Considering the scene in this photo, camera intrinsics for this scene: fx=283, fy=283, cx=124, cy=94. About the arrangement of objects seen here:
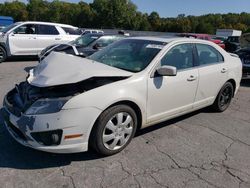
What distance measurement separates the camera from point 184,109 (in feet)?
14.9

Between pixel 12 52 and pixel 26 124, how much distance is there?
893 cm

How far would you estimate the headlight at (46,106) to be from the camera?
308 centimetres

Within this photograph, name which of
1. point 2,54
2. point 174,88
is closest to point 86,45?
point 2,54

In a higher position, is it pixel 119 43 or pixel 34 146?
pixel 119 43

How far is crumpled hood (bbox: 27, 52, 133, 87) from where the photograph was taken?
3359mm

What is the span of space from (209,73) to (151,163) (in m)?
2.16

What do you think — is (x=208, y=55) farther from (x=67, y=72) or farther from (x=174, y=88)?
(x=67, y=72)

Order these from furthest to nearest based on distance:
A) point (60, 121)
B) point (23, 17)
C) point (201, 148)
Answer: point (23, 17)
point (201, 148)
point (60, 121)

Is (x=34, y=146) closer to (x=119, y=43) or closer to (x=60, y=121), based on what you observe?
(x=60, y=121)

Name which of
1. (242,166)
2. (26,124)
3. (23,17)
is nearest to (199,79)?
(242,166)

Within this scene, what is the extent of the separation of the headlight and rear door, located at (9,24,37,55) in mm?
8810

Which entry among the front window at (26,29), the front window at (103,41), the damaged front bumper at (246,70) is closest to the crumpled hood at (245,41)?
the damaged front bumper at (246,70)

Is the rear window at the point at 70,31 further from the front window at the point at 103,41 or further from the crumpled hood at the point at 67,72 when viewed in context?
the crumpled hood at the point at 67,72

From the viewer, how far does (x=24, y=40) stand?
11352 mm
